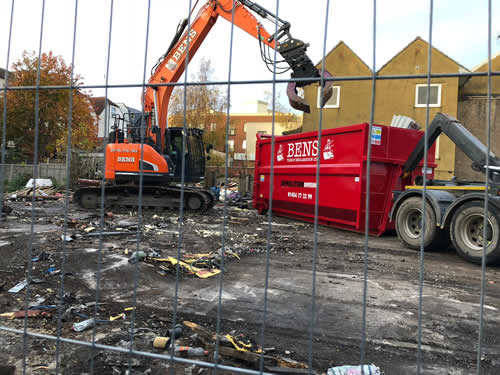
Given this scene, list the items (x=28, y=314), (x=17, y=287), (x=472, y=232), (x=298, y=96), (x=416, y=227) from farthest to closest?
(x=416, y=227)
(x=472, y=232)
(x=298, y=96)
(x=17, y=287)
(x=28, y=314)

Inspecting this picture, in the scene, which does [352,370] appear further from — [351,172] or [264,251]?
[351,172]

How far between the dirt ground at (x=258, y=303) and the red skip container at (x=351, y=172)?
1591 millimetres

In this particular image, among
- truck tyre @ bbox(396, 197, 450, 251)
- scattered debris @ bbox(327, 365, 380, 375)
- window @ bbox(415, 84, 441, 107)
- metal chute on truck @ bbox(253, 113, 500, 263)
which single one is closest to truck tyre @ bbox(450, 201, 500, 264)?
metal chute on truck @ bbox(253, 113, 500, 263)

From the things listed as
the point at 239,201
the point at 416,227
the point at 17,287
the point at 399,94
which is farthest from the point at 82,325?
the point at 399,94

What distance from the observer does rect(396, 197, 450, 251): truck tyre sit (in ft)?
23.1

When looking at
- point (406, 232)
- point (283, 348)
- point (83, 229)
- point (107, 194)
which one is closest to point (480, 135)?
point (406, 232)

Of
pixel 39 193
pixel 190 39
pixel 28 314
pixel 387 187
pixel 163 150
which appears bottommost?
pixel 28 314

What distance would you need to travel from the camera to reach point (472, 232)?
6395 mm

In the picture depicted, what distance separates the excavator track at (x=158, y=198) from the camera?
11945 millimetres

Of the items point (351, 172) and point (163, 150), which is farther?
point (163, 150)

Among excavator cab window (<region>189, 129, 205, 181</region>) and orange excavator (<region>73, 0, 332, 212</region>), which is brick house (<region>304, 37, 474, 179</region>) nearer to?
excavator cab window (<region>189, 129, 205, 181</region>)

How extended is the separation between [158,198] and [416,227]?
763 cm

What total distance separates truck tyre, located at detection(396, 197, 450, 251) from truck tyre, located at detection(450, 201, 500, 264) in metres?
0.50

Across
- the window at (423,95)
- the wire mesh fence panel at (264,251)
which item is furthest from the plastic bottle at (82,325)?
the window at (423,95)
